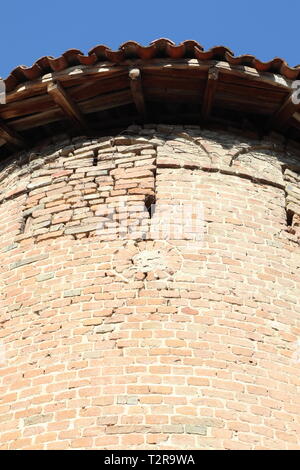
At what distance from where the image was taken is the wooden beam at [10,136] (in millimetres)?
6363

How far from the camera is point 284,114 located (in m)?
6.13

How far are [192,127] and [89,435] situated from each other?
11.0 feet

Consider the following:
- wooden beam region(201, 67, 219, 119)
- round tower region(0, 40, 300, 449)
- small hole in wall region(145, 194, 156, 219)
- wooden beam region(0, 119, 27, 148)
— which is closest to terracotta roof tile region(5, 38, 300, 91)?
round tower region(0, 40, 300, 449)

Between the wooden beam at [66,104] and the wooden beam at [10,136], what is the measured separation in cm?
68

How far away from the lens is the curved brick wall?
413 centimetres

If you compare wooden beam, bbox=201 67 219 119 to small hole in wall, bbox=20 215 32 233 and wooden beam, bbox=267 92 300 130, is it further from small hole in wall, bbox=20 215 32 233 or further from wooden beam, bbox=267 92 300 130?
small hole in wall, bbox=20 215 32 233

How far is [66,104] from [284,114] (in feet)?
7.34

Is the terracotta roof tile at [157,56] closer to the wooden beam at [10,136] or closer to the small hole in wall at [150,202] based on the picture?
the wooden beam at [10,136]

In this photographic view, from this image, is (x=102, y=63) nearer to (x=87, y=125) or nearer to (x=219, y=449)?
(x=87, y=125)

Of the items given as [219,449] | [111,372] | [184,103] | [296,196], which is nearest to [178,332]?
[111,372]

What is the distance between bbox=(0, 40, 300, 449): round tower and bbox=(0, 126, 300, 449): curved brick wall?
0.5 inches

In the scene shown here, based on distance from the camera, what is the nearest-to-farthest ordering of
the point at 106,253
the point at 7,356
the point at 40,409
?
the point at 40,409
the point at 7,356
the point at 106,253

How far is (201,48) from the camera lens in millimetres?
5734

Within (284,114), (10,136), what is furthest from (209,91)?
(10,136)
